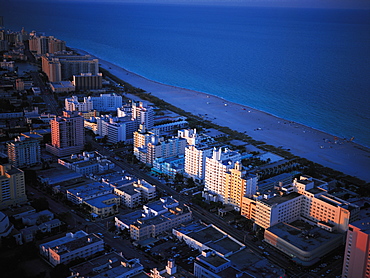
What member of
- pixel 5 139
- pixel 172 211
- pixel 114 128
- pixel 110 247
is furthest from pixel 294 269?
pixel 5 139

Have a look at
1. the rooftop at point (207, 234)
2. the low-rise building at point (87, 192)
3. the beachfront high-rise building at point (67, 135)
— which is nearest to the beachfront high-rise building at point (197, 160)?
the low-rise building at point (87, 192)

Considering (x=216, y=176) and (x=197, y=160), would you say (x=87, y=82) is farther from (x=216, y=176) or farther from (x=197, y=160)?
(x=216, y=176)

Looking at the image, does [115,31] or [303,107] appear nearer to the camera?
[303,107]

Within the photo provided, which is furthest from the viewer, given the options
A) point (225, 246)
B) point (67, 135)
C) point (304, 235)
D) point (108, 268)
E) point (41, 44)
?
point (41, 44)

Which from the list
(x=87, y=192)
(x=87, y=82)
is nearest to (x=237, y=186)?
(x=87, y=192)

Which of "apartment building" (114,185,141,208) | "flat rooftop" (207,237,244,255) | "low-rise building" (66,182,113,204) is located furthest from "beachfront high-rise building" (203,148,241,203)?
"low-rise building" (66,182,113,204)

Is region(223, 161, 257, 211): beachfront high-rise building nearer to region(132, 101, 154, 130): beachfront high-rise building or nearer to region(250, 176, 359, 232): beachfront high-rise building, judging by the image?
region(250, 176, 359, 232): beachfront high-rise building

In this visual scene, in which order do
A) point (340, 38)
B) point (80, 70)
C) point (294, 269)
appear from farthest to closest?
point (340, 38)
point (80, 70)
point (294, 269)

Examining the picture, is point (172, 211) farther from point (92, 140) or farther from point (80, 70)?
point (80, 70)
